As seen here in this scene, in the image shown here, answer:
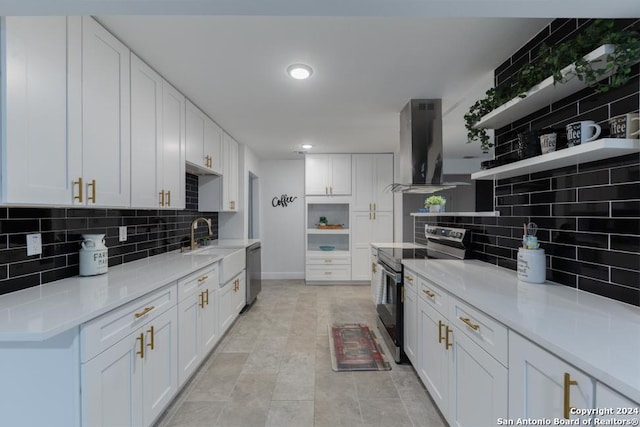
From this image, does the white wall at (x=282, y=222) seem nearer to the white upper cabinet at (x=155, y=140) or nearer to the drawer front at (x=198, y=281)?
the drawer front at (x=198, y=281)

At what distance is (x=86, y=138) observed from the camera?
150cm

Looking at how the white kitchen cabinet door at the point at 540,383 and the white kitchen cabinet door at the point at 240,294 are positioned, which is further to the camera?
the white kitchen cabinet door at the point at 240,294

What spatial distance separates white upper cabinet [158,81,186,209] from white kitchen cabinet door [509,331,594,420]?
2.39 m

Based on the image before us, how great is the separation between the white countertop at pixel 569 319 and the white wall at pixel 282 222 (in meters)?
3.93

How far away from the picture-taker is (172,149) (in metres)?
2.39

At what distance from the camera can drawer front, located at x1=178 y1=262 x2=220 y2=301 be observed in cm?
198

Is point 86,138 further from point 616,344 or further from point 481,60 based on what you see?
point 481,60

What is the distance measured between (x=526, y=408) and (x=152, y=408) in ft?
5.98

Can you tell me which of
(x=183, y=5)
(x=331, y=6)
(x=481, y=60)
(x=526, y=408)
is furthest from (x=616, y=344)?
(x=481, y=60)

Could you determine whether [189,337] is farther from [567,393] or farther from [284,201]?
[284,201]

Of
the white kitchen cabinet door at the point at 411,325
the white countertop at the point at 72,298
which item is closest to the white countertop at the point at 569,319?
the white kitchen cabinet door at the point at 411,325

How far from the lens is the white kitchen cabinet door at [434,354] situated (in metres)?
1.66

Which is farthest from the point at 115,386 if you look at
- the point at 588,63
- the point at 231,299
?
the point at 588,63

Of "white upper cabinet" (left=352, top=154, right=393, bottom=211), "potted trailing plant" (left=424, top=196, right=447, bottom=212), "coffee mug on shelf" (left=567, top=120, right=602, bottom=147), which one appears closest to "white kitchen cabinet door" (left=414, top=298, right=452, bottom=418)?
"coffee mug on shelf" (left=567, top=120, right=602, bottom=147)
